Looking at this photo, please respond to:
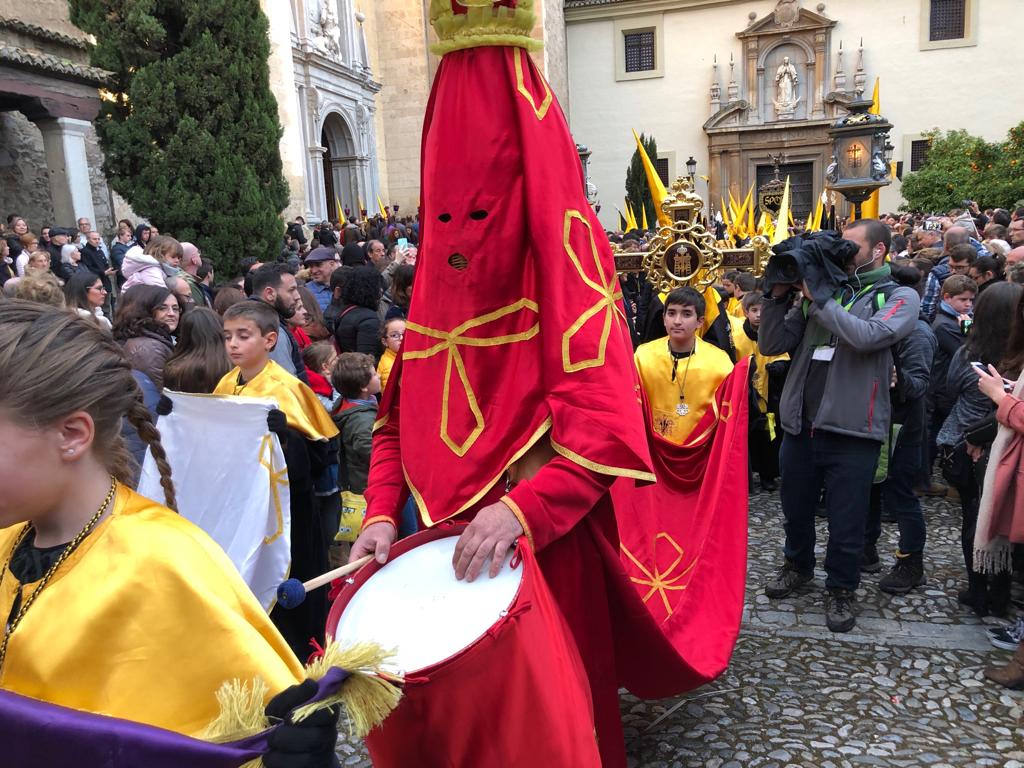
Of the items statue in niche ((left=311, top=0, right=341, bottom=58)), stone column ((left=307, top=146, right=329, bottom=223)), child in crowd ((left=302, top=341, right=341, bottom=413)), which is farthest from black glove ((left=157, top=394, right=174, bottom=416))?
statue in niche ((left=311, top=0, right=341, bottom=58))

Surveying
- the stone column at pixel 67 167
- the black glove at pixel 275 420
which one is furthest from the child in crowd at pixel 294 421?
the stone column at pixel 67 167

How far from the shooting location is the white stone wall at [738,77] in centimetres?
2853

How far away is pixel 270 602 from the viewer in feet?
11.0

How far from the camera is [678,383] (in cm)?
484

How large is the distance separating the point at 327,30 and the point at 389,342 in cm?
1802

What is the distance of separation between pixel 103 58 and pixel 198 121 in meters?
1.38

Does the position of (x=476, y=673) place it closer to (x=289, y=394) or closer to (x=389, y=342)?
(x=289, y=394)

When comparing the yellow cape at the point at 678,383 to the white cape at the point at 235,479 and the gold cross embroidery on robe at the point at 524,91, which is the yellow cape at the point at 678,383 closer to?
the white cape at the point at 235,479

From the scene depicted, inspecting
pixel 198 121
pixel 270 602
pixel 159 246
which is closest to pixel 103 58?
pixel 198 121

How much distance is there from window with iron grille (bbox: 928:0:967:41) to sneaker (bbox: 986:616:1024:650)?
3141 cm

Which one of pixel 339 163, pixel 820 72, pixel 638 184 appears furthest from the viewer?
pixel 820 72

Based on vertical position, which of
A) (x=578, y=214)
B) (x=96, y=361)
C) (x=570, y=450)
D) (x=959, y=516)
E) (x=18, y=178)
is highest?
(x=18, y=178)

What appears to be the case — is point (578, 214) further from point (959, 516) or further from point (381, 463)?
point (959, 516)

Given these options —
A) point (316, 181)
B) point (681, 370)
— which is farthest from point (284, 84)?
point (681, 370)
